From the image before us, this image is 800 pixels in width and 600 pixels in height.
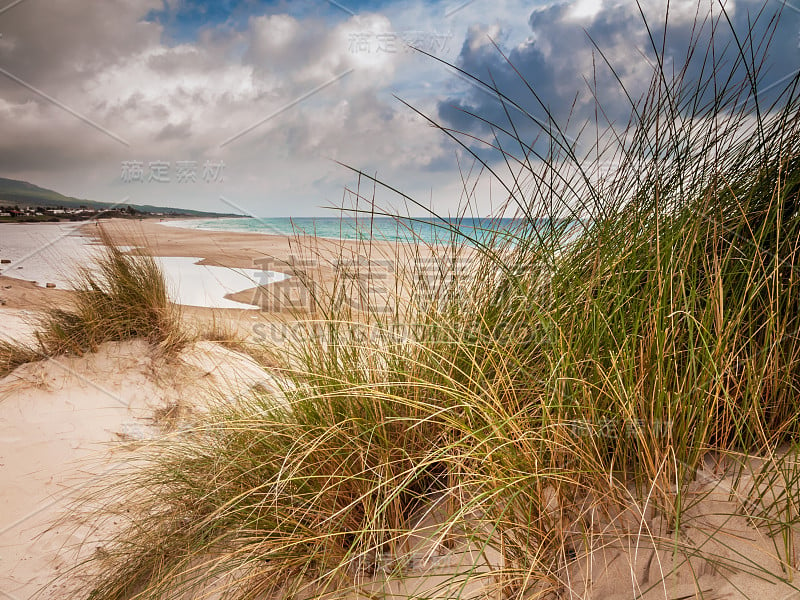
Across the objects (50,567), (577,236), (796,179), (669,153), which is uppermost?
(669,153)

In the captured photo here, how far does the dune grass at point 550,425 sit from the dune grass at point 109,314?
230cm

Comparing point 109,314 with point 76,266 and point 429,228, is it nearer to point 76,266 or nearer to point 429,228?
point 76,266

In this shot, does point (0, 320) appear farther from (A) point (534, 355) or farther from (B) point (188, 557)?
(A) point (534, 355)

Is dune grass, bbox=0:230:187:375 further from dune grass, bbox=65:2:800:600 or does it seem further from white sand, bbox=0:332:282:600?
dune grass, bbox=65:2:800:600

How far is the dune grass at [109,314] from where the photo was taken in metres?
3.69

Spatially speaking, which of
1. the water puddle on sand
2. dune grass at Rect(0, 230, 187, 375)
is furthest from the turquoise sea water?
the water puddle on sand

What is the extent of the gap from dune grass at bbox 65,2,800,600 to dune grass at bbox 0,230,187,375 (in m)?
2.30

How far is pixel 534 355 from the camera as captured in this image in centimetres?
156

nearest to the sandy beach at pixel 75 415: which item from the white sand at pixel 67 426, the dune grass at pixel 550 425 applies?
the white sand at pixel 67 426

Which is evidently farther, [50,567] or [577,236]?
[50,567]

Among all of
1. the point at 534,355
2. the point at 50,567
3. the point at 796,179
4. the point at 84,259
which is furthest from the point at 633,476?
the point at 84,259

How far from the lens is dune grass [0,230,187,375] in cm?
369

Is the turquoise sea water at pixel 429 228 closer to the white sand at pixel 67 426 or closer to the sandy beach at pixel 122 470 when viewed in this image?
the sandy beach at pixel 122 470

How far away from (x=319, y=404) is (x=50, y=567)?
1.84 metres
